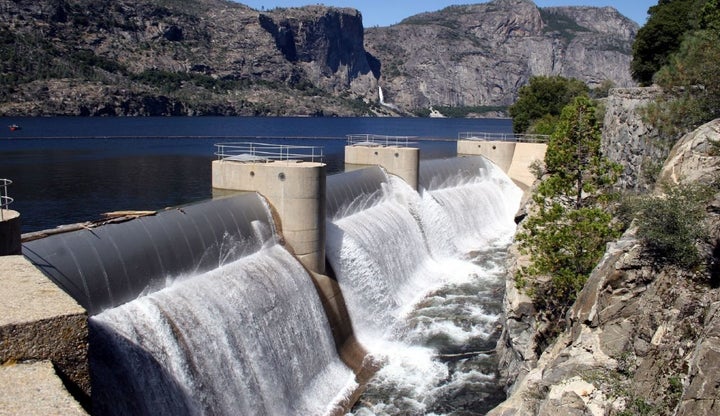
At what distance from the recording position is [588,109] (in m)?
22.2

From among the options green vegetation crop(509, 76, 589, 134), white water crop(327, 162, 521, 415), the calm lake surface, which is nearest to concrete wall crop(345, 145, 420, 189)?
white water crop(327, 162, 521, 415)

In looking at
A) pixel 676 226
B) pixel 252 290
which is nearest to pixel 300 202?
pixel 252 290

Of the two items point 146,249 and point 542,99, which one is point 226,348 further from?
point 542,99

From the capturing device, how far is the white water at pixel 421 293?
72.2ft

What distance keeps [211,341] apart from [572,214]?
10.9 meters

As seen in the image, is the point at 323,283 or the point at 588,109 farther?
the point at 323,283

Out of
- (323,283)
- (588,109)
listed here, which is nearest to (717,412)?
(588,109)

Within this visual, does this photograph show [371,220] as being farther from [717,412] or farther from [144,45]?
[144,45]

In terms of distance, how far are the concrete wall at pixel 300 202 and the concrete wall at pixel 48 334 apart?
14618 millimetres

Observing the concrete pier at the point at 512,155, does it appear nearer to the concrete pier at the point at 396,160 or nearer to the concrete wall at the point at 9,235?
the concrete pier at the point at 396,160

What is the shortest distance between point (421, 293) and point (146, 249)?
16.4m

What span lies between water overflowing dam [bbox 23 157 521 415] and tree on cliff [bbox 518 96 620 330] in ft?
15.9

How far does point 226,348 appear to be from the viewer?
18.0 metres

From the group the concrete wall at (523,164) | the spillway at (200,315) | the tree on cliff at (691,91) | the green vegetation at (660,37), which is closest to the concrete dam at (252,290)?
the spillway at (200,315)
